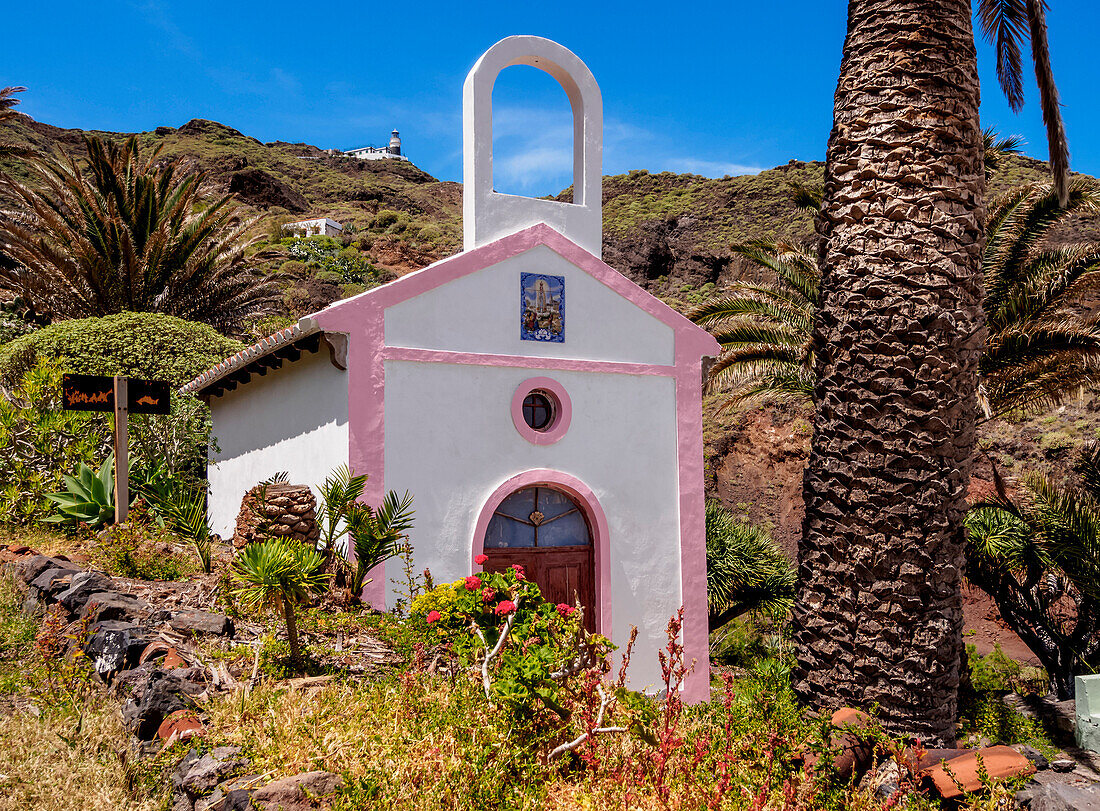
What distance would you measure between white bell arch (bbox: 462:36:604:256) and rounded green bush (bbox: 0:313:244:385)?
6728mm

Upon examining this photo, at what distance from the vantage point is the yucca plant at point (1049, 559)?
1019cm

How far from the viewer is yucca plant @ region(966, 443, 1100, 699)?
10.2 meters

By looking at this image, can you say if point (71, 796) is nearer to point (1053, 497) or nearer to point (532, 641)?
point (532, 641)

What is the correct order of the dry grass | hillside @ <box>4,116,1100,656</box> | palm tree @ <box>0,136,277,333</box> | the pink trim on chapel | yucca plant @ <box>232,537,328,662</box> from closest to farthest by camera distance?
the dry grass → yucca plant @ <box>232,537,328,662</box> → the pink trim on chapel → palm tree @ <box>0,136,277,333</box> → hillside @ <box>4,116,1100,656</box>

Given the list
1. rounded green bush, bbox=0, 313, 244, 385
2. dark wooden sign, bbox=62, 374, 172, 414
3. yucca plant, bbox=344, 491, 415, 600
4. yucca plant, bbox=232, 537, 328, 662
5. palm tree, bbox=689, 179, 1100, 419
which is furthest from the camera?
rounded green bush, bbox=0, 313, 244, 385

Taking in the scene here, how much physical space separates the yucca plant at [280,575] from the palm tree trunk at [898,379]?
3.47 metres

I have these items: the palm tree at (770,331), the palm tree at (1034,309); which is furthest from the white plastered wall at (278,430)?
the palm tree at (1034,309)

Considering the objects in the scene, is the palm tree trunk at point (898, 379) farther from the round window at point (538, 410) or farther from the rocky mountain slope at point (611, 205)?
the rocky mountain slope at point (611, 205)

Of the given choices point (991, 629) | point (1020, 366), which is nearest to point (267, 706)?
point (1020, 366)

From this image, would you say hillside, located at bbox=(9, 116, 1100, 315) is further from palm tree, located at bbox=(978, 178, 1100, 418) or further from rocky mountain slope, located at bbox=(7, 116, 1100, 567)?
palm tree, located at bbox=(978, 178, 1100, 418)

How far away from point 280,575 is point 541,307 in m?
5.07

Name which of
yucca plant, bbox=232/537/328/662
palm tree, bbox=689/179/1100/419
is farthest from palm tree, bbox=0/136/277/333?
yucca plant, bbox=232/537/328/662

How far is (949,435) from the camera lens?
5328 mm

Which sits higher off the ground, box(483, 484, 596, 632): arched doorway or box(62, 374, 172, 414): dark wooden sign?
box(62, 374, 172, 414): dark wooden sign
